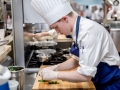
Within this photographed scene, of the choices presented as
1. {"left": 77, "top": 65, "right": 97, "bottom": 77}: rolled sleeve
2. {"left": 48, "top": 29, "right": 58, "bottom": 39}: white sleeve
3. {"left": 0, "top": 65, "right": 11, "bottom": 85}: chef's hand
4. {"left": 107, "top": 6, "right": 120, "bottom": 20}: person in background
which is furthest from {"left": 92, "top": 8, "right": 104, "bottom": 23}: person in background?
{"left": 0, "top": 65, "right": 11, "bottom": 85}: chef's hand

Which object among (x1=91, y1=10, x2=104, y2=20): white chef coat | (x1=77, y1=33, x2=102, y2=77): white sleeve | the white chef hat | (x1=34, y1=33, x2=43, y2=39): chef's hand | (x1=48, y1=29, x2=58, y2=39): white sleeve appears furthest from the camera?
(x1=91, y1=10, x2=104, y2=20): white chef coat

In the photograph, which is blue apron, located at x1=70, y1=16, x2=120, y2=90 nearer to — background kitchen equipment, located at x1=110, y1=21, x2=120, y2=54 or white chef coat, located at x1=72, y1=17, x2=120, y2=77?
white chef coat, located at x1=72, y1=17, x2=120, y2=77

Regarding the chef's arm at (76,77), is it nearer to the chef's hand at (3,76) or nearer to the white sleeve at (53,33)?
the chef's hand at (3,76)

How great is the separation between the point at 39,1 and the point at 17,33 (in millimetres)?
653

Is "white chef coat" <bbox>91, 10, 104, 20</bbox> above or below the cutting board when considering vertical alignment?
above

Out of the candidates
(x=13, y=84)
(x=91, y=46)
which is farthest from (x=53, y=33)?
(x=13, y=84)

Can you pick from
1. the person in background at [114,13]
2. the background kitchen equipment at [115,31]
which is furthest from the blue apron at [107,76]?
the person in background at [114,13]

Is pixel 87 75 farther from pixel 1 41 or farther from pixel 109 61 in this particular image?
pixel 1 41

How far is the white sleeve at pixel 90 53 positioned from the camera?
1198 mm

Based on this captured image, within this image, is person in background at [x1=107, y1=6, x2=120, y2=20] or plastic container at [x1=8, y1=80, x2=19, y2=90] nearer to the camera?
plastic container at [x1=8, y1=80, x2=19, y2=90]

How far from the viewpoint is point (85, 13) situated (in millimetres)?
5203

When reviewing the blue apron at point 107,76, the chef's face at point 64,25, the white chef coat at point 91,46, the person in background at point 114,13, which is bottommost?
the blue apron at point 107,76

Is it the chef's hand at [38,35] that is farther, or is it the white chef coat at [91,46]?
the chef's hand at [38,35]

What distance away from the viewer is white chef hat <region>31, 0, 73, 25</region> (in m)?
1.31
